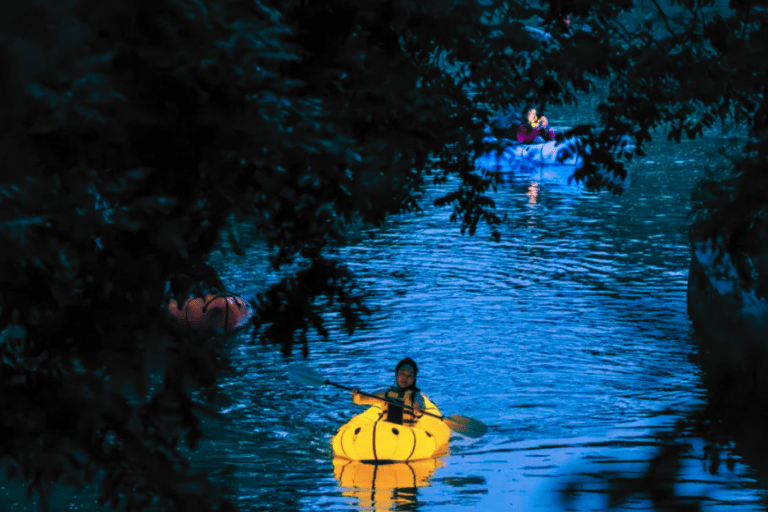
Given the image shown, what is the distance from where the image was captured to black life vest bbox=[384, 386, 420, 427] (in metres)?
11.7

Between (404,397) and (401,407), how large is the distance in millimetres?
146

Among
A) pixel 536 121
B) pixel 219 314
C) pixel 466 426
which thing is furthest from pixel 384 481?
pixel 219 314

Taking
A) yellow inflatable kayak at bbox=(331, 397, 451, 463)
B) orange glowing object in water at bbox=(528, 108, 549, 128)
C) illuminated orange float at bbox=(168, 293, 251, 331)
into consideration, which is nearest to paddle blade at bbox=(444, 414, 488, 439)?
yellow inflatable kayak at bbox=(331, 397, 451, 463)

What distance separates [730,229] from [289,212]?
2.22m

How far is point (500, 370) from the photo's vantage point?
50.1 ft

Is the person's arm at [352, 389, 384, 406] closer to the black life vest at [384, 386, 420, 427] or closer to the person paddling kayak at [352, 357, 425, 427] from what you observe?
the person paddling kayak at [352, 357, 425, 427]

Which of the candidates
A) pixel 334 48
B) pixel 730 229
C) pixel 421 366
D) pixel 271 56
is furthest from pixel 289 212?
pixel 421 366

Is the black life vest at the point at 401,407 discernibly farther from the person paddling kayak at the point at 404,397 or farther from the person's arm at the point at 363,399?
the person's arm at the point at 363,399

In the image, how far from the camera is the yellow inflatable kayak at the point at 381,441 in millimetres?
11586

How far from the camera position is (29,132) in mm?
3061

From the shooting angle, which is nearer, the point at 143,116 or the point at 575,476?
the point at 575,476

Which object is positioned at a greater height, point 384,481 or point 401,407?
point 401,407

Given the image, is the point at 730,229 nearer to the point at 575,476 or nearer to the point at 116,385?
the point at 575,476

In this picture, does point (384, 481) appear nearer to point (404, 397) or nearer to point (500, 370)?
point (404, 397)
